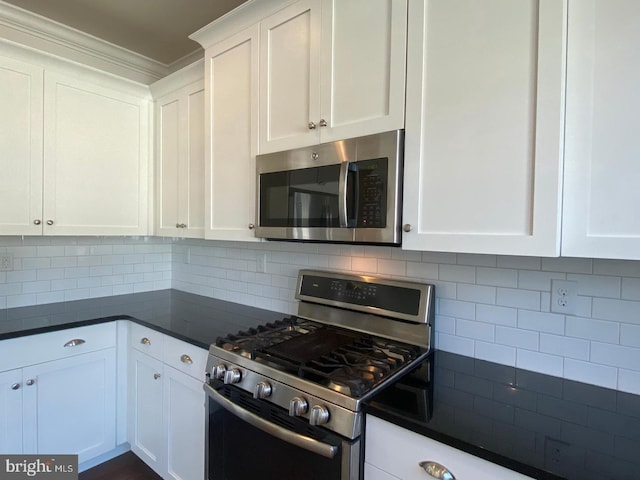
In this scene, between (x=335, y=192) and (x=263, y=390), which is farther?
(x=335, y=192)

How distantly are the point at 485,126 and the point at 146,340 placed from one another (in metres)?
1.97

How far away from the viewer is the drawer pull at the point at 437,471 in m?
0.94

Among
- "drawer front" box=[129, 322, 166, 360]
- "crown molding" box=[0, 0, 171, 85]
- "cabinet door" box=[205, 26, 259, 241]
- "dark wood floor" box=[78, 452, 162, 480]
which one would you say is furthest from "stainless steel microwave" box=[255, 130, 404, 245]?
"crown molding" box=[0, 0, 171, 85]

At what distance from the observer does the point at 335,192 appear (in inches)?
55.5

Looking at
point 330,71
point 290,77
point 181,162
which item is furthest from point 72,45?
point 330,71

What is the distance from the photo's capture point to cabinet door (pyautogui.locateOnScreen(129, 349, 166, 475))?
1.94 meters

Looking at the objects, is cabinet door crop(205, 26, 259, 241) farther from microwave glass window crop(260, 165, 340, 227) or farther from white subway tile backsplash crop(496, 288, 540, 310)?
white subway tile backsplash crop(496, 288, 540, 310)

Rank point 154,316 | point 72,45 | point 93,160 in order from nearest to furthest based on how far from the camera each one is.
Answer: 1. point 154,316
2. point 93,160
3. point 72,45

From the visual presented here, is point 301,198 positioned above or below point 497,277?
above

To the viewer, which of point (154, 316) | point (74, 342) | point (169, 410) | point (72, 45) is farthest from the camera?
point (72, 45)

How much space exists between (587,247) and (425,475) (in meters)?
0.76

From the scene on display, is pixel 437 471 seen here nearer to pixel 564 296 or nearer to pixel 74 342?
pixel 564 296

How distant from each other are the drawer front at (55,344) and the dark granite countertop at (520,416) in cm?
79

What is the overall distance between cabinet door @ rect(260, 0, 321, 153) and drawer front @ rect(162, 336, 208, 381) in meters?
1.01
